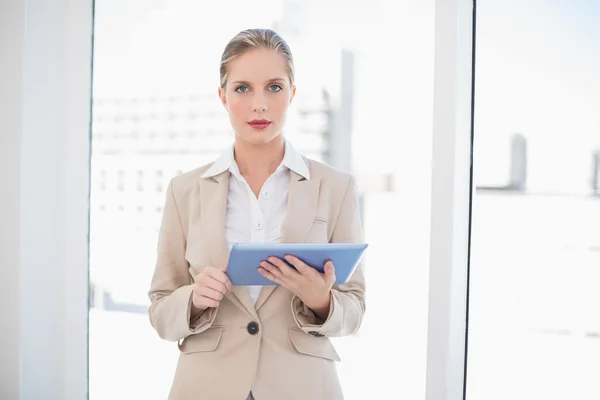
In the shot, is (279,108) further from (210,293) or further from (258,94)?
(210,293)

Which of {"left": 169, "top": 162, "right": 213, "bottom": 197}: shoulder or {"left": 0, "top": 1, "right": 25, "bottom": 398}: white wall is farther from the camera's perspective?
{"left": 0, "top": 1, "right": 25, "bottom": 398}: white wall

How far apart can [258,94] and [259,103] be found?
0.02m

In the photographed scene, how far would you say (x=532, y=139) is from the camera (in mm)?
1663

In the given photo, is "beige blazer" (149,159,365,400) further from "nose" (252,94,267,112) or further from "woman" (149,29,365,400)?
"nose" (252,94,267,112)

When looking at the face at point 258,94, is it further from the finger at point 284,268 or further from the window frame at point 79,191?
the window frame at point 79,191

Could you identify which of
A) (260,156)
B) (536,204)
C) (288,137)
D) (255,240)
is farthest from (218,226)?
(536,204)

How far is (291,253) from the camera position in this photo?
1.06 metres

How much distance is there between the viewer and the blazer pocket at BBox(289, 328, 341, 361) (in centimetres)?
123

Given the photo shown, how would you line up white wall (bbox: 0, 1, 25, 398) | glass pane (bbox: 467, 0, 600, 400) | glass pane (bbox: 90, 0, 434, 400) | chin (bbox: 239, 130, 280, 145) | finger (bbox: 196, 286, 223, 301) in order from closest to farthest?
1. finger (bbox: 196, 286, 223, 301)
2. chin (bbox: 239, 130, 280, 145)
3. glass pane (bbox: 467, 0, 600, 400)
4. glass pane (bbox: 90, 0, 434, 400)
5. white wall (bbox: 0, 1, 25, 398)

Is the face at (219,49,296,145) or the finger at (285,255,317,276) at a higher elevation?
the face at (219,49,296,145)

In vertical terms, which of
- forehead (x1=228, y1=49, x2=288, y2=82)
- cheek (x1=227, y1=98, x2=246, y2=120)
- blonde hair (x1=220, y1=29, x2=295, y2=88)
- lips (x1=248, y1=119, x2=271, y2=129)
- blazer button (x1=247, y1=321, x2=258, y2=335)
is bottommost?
blazer button (x1=247, y1=321, x2=258, y2=335)

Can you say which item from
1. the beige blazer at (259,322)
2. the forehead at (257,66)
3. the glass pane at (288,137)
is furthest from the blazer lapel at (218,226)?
the glass pane at (288,137)

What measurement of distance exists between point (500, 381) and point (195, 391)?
0.95 metres

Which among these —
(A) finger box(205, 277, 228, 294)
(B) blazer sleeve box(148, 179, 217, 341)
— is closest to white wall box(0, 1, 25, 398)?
(B) blazer sleeve box(148, 179, 217, 341)
